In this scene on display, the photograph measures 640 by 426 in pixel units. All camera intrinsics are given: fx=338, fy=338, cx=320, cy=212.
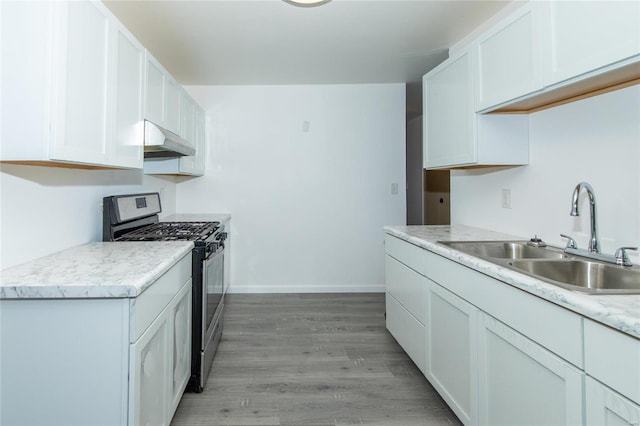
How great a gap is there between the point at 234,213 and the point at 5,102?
2792mm

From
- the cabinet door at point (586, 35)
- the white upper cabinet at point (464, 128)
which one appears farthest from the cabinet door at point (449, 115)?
the cabinet door at point (586, 35)

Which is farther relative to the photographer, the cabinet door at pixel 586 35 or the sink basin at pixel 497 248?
the sink basin at pixel 497 248

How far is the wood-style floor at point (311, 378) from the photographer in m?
1.79

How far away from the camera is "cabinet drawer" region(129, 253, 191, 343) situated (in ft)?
3.81

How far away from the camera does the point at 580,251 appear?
1.55 metres

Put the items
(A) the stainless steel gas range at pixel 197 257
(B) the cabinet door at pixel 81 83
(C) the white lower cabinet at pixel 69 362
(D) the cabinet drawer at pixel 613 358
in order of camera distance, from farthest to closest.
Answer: (A) the stainless steel gas range at pixel 197 257 → (B) the cabinet door at pixel 81 83 → (C) the white lower cabinet at pixel 69 362 → (D) the cabinet drawer at pixel 613 358

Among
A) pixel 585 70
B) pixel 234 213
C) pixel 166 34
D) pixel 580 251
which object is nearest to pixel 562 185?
pixel 580 251

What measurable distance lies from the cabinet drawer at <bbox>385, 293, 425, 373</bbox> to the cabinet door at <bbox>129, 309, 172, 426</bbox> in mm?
1385

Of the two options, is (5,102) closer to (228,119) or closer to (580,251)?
(580,251)

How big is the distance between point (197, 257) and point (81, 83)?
1039 mm

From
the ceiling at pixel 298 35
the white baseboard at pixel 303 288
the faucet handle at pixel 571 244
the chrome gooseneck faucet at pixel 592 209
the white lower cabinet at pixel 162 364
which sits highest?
the ceiling at pixel 298 35

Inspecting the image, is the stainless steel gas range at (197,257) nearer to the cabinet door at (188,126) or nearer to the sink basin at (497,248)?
the cabinet door at (188,126)

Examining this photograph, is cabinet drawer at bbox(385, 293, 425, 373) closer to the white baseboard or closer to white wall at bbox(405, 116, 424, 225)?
the white baseboard

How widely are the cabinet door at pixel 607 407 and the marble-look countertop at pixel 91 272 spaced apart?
138 cm
